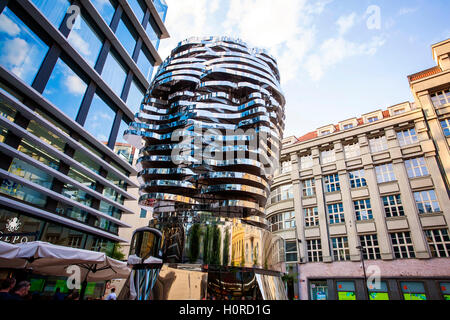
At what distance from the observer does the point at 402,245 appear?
26922mm

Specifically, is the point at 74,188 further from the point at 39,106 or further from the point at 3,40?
the point at 3,40

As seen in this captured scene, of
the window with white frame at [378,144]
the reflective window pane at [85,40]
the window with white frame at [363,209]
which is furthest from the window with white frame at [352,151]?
the reflective window pane at [85,40]

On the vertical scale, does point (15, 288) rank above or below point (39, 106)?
below

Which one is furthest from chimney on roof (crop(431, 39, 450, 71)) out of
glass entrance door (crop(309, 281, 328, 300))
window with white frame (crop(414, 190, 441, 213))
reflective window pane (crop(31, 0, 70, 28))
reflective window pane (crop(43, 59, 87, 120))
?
reflective window pane (crop(31, 0, 70, 28))

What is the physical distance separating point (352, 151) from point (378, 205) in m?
8.45

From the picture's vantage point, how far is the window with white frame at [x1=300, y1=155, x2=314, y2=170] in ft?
123

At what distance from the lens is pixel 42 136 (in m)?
18.3

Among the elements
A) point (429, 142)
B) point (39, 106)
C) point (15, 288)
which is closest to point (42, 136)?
point (39, 106)

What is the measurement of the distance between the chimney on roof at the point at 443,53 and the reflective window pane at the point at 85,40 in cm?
3877

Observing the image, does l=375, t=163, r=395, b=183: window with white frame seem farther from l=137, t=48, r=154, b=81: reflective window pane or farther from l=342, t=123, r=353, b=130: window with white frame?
l=137, t=48, r=154, b=81: reflective window pane

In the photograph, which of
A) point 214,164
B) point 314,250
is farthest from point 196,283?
point 314,250

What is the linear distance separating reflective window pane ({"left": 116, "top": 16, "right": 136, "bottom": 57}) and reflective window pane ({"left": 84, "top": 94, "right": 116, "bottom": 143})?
24.9 feet

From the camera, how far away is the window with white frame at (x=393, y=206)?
92.8 ft

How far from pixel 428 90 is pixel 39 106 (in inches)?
1597
